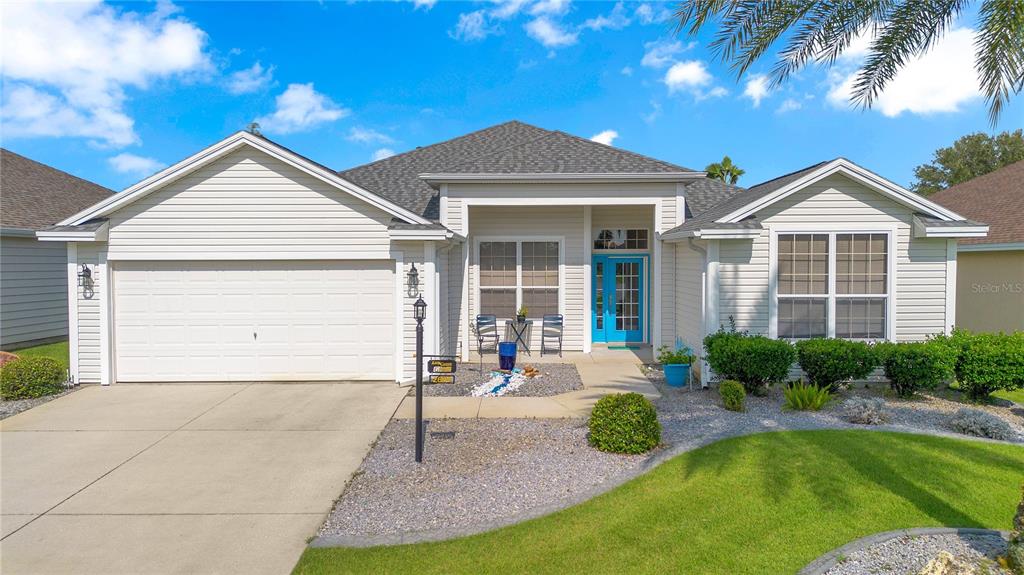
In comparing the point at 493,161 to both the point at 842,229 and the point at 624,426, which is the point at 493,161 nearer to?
the point at 842,229

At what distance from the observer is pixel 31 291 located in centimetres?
1410

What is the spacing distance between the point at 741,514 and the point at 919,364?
19.5ft

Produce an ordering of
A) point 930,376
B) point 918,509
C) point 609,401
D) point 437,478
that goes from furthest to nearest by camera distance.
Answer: point 930,376 → point 609,401 → point 437,478 → point 918,509

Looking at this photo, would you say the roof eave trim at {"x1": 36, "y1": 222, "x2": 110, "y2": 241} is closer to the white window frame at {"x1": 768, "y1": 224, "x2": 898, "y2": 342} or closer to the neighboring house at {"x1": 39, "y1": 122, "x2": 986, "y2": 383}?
the neighboring house at {"x1": 39, "y1": 122, "x2": 986, "y2": 383}

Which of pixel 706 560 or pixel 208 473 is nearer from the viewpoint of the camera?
pixel 706 560

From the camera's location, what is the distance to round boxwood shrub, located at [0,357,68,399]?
8961 millimetres

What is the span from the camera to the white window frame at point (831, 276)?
9.84 meters

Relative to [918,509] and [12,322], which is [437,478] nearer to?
[918,509]

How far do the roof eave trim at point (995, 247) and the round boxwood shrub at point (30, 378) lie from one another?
18743mm

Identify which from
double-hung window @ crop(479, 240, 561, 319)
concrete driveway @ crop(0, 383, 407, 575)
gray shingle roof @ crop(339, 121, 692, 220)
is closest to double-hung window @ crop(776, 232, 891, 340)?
gray shingle roof @ crop(339, 121, 692, 220)

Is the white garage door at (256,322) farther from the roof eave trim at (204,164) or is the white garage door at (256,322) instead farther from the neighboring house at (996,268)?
the neighboring house at (996,268)

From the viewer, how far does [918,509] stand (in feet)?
15.8

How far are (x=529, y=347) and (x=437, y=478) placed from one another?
25.2 feet

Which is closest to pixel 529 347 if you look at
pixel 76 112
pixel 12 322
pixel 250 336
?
pixel 250 336
